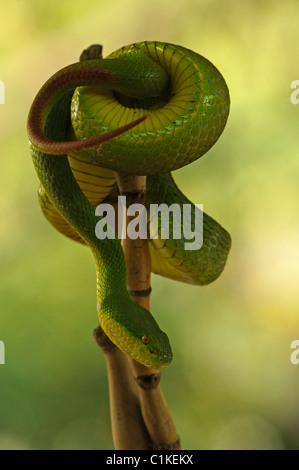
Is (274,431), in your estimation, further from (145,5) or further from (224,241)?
(145,5)

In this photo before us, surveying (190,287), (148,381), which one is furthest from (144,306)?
(190,287)

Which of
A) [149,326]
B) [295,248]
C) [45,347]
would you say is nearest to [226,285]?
[295,248]

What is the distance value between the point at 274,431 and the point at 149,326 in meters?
0.93

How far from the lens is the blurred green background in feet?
4.85

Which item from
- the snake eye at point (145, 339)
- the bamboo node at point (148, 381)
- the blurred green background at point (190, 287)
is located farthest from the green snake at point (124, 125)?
the blurred green background at point (190, 287)

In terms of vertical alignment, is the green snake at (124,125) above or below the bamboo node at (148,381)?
above

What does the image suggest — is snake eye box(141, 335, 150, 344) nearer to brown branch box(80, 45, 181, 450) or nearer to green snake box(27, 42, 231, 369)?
green snake box(27, 42, 231, 369)

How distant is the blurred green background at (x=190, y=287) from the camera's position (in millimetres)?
1479

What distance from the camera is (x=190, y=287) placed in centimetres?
157

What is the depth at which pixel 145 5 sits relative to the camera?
4.86 feet

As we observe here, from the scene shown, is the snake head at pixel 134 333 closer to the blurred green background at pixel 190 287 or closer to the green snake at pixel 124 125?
the green snake at pixel 124 125

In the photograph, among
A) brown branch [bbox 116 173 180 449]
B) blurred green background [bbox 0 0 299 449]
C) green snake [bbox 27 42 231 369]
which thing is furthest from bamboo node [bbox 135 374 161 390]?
blurred green background [bbox 0 0 299 449]

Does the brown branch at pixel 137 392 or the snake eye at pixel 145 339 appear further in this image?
the brown branch at pixel 137 392

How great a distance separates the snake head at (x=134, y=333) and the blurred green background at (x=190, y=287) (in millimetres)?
756
